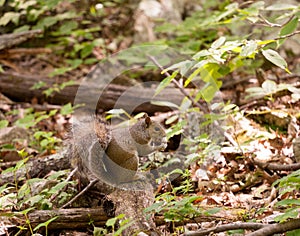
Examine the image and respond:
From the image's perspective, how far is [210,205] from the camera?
2639mm

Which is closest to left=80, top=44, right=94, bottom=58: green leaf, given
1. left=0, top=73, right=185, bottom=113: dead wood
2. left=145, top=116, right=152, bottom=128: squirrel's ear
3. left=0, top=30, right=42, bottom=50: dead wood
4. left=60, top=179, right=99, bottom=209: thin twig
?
left=0, top=73, right=185, bottom=113: dead wood

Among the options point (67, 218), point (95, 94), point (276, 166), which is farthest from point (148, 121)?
point (95, 94)

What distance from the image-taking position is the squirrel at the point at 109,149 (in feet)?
8.29

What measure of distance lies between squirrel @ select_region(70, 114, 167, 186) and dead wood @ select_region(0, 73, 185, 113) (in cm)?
197

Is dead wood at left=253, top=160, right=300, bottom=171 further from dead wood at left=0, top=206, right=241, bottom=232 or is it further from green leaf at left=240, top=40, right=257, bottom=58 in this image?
green leaf at left=240, top=40, right=257, bottom=58

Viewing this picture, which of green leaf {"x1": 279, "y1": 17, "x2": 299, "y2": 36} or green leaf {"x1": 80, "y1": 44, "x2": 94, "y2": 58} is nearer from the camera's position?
green leaf {"x1": 279, "y1": 17, "x2": 299, "y2": 36}

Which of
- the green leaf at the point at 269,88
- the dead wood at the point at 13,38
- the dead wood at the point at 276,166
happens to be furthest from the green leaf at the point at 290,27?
the dead wood at the point at 13,38

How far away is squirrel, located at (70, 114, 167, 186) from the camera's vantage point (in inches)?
99.5

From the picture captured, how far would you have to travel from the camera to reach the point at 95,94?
16.6 feet

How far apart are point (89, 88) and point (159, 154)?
2.07 meters

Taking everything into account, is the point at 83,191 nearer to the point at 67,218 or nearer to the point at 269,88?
the point at 67,218

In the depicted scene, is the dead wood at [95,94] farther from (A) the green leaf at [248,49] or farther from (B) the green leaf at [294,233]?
(B) the green leaf at [294,233]

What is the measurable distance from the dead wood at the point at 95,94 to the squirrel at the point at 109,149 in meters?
1.97

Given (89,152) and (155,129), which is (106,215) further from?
(155,129)
